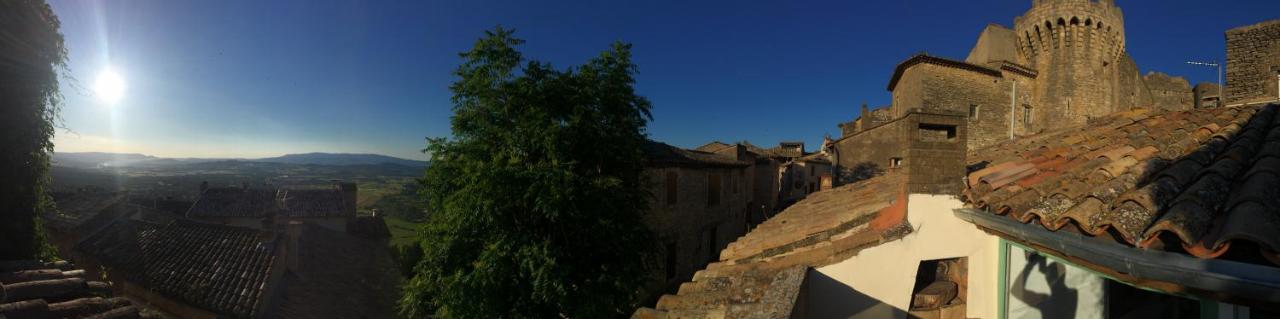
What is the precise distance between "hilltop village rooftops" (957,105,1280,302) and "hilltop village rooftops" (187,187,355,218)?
34971mm

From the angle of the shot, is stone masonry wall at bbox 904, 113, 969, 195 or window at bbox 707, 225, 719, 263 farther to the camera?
window at bbox 707, 225, 719, 263

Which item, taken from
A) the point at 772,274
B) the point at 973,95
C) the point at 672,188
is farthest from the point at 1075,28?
the point at 772,274

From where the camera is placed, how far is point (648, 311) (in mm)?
3924

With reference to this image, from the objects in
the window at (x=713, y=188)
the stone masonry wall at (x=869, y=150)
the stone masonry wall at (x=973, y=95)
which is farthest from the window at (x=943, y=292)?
the stone masonry wall at (x=973, y=95)

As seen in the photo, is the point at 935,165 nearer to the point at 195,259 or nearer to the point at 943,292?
the point at 943,292

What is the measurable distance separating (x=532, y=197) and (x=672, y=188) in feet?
24.0

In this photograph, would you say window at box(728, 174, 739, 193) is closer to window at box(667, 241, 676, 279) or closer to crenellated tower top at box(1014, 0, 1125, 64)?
window at box(667, 241, 676, 279)

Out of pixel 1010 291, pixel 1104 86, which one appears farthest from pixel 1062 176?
pixel 1104 86

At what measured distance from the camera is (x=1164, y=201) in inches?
78.0

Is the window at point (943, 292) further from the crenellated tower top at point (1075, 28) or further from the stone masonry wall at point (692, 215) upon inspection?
the crenellated tower top at point (1075, 28)

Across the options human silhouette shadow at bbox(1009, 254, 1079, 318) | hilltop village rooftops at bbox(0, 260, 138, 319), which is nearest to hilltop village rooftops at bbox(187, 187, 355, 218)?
hilltop village rooftops at bbox(0, 260, 138, 319)

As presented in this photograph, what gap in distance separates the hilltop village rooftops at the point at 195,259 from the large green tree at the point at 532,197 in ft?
17.4

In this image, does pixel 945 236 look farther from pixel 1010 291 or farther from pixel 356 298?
pixel 356 298

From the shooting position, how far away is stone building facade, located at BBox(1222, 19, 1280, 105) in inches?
289
